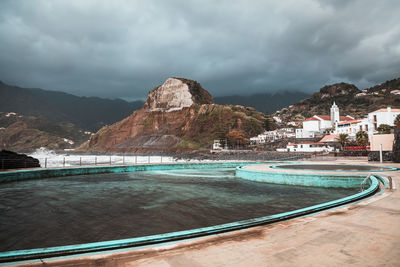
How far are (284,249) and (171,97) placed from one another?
406 ft

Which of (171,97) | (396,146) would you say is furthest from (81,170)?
(171,97)

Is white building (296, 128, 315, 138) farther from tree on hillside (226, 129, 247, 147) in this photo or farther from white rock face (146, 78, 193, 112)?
white rock face (146, 78, 193, 112)

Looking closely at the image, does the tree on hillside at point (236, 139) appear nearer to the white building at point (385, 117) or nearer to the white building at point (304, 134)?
the white building at point (304, 134)

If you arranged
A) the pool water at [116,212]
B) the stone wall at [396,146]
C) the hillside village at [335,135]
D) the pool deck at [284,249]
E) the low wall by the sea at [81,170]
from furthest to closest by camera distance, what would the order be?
the hillside village at [335,135]
the stone wall at [396,146]
the low wall by the sea at [81,170]
the pool water at [116,212]
the pool deck at [284,249]

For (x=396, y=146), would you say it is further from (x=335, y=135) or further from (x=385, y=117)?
(x=385, y=117)

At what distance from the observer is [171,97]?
409 feet

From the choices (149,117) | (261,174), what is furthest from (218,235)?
(149,117)

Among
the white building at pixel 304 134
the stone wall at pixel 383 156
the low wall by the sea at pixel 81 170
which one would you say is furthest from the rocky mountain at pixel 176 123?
the stone wall at pixel 383 156

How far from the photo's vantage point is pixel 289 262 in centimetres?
310

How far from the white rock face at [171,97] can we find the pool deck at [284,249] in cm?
11704

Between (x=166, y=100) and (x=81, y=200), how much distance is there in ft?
383

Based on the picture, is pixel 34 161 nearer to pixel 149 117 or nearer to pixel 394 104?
pixel 149 117

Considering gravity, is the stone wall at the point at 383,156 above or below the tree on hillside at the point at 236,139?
below

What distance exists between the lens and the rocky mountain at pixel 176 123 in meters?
102
